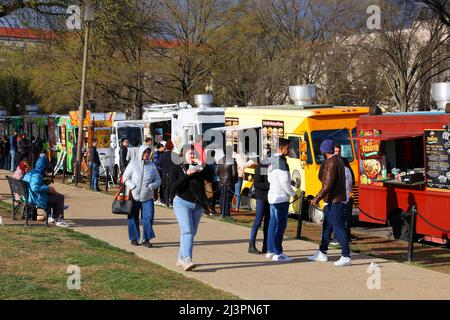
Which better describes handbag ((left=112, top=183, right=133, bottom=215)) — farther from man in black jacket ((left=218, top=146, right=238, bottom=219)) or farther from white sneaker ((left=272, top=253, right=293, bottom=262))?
man in black jacket ((left=218, top=146, right=238, bottom=219))

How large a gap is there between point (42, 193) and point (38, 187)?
0.15 m

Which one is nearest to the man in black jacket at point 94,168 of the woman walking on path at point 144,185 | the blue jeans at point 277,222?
the woman walking on path at point 144,185

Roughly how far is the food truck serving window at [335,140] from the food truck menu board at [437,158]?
4.26m

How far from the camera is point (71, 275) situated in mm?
9578

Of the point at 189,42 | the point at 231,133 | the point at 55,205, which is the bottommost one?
the point at 55,205

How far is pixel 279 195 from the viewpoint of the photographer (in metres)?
11.4

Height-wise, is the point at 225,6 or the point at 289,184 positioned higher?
the point at 225,6

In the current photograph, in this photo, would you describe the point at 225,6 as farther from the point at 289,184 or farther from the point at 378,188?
the point at 289,184

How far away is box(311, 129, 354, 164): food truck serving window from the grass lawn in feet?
21.0

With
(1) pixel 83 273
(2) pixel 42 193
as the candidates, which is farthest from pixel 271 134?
(1) pixel 83 273

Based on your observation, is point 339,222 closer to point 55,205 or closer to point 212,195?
point 212,195

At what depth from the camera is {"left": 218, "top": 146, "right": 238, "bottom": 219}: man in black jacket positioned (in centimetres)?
1769

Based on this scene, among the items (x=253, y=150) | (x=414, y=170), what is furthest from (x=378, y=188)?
(x=253, y=150)

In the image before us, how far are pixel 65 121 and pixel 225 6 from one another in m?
10.3
